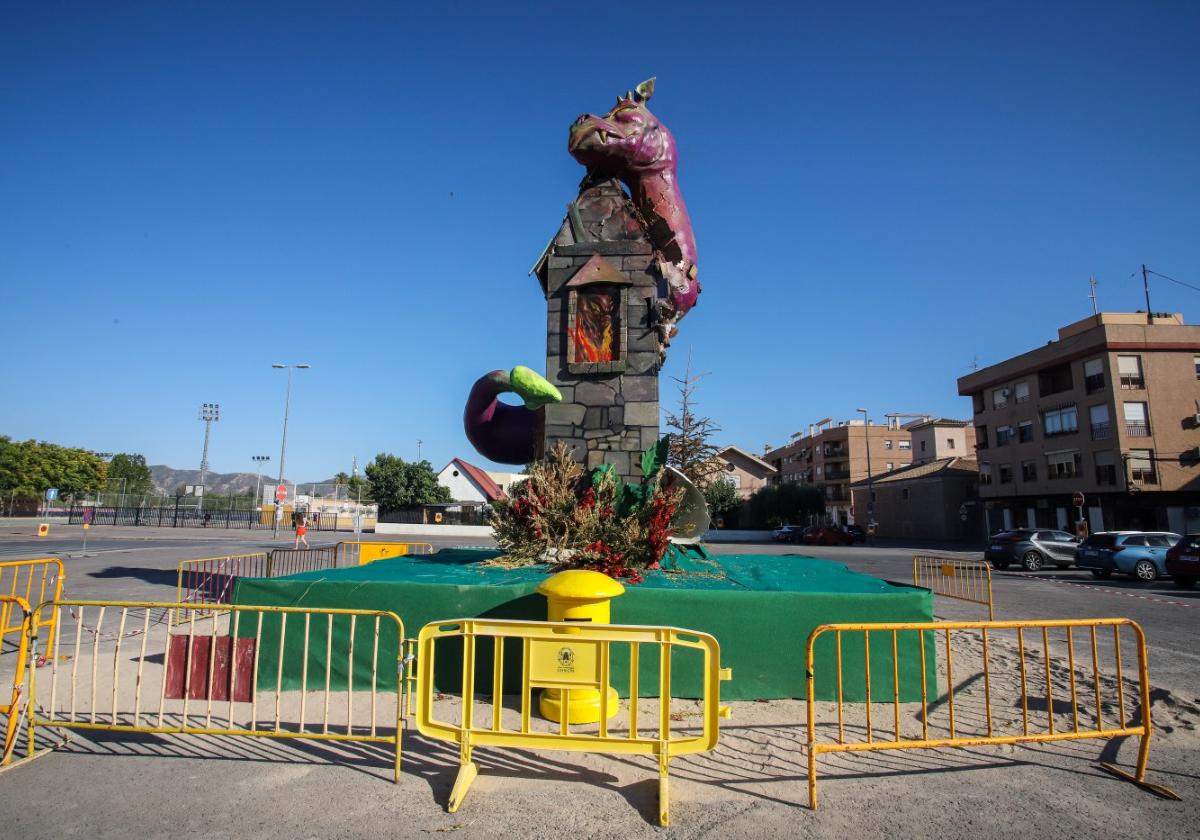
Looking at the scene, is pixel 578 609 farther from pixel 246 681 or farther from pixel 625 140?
pixel 625 140

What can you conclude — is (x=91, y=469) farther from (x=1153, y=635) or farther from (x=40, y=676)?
(x=1153, y=635)

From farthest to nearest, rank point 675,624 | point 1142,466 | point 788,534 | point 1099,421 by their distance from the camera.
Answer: point 788,534, point 1099,421, point 1142,466, point 675,624

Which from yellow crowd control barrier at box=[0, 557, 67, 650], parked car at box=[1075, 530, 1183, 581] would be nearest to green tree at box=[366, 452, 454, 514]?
yellow crowd control barrier at box=[0, 557, 67, 650]

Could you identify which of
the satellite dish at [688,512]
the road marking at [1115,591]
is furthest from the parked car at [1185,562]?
the satellite dish at [688,512]

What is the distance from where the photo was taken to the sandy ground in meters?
3.37

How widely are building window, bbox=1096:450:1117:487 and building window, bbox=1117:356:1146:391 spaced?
3.37 metres

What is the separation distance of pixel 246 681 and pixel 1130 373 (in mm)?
39794

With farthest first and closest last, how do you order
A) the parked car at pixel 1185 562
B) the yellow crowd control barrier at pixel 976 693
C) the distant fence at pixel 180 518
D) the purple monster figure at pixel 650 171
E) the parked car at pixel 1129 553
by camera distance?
the distant fence at pixel 180 518 < the parked car at pixel 1129 553 < the parked car at pixel 1185 562 < the purple monster figure at pixel 650 171 < the yellow crowd control barrier at pixel 976 693

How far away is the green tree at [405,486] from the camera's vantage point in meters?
51.0

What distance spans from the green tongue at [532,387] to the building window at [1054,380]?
36678 millimetres

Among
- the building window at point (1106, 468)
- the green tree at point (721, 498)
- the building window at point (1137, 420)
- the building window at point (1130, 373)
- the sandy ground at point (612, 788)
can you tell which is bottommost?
the sandy ground at point (612, 788)

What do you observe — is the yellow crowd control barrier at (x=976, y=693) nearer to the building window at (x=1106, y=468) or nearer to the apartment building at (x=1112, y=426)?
the building window at (x=1106, y=468)

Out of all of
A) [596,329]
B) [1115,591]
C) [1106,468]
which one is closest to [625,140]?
[596,329]

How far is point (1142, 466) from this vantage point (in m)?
30.8
